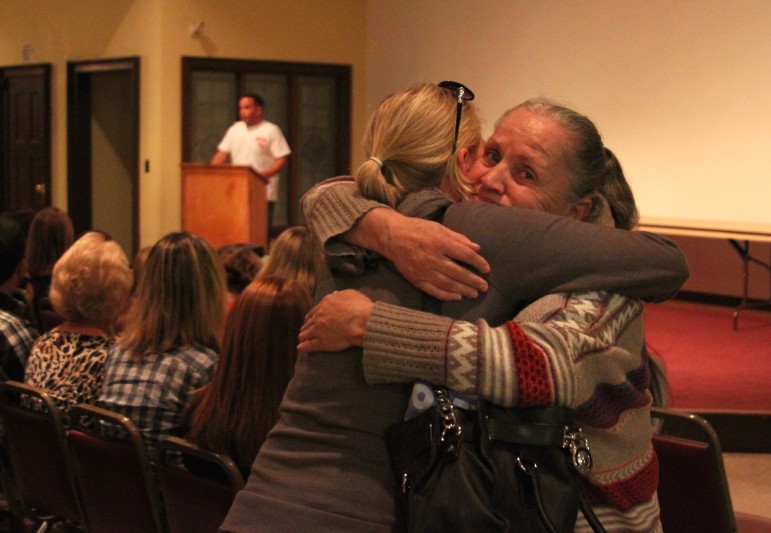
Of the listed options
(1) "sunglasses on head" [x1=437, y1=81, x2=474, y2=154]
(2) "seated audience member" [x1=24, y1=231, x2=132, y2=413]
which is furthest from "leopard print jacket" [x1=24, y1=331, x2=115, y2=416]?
(1) "sunglasses on head" [x1=437, y1=81, x2=474, y2=154]

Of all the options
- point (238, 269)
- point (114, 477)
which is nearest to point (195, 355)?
point (114, 477)

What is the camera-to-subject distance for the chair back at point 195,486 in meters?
2.36

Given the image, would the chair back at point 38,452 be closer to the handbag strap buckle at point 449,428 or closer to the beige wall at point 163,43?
the handbag strap buckle at point 449,428

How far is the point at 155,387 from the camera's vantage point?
2.81 metres

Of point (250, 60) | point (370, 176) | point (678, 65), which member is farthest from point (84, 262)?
point (250, 60)

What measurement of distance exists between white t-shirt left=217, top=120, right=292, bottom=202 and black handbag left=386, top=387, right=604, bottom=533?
8.50 meters

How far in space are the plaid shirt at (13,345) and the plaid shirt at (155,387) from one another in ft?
2.26

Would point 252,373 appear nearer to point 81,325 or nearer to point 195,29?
point 81,325

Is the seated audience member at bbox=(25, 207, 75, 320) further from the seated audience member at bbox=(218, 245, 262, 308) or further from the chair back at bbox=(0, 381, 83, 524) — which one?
the chair back at bbox=(0, 381, 83, 524)

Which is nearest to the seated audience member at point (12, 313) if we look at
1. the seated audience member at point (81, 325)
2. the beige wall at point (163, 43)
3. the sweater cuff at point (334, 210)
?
the seated audience member at point (81, 325)

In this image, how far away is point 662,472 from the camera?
2285mm

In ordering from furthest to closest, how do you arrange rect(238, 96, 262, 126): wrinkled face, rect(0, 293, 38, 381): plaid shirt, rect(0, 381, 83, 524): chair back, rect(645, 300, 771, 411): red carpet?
rect(238, 96, 262, 126): wrinkled face
rect(645, 300, 771, 411): red carpet
rect(0, 293, 38, 381): plaid shirt
rect(0, 381, 83, 524): chair back

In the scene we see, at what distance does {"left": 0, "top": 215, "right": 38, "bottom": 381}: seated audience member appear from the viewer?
135 inches

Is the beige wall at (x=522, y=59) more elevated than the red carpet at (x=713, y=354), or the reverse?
the beige wall at (x=522, y=59)
